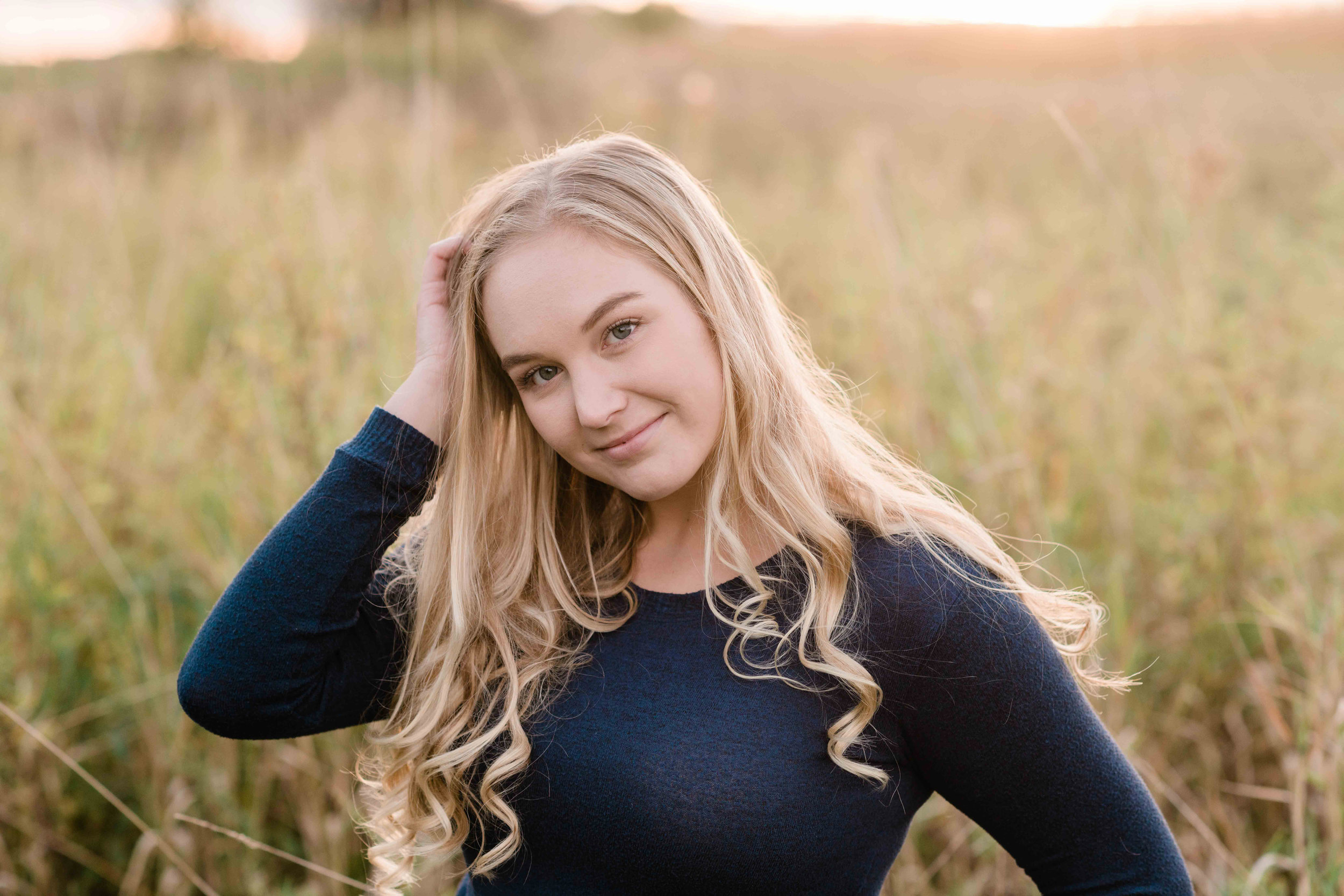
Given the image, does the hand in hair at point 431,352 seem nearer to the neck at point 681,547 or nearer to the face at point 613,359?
the face at point 613,359

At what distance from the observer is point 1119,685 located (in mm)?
1434

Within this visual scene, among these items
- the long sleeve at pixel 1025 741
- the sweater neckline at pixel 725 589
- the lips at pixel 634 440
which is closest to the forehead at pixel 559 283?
the lips at pixel 634 440

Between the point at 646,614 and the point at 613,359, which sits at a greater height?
the point at 613,359

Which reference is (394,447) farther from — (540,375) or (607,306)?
(607,306)

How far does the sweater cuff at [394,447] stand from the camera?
56.7 inches

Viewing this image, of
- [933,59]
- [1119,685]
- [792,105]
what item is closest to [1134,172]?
[1119,685]

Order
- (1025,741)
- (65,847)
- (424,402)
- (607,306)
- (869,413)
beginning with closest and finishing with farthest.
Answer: (1025,741) → (607,306) → (424,402) → (65,847) → (869,413)

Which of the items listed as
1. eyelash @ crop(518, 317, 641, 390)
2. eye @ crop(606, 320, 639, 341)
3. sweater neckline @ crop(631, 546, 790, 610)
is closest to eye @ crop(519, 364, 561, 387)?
eyelash @ crop(518, 317, 641, 390)

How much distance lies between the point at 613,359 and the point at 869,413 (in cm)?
152

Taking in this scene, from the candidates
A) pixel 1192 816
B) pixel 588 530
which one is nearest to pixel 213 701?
pixel 588 530

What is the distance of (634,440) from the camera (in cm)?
127

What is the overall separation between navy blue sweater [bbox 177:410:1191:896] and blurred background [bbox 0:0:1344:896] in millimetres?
553

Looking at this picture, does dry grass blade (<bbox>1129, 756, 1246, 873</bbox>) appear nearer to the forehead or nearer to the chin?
the chin

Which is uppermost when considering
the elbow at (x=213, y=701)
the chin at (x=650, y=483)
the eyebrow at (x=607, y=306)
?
the eyebrow at (x=607, y=306)
